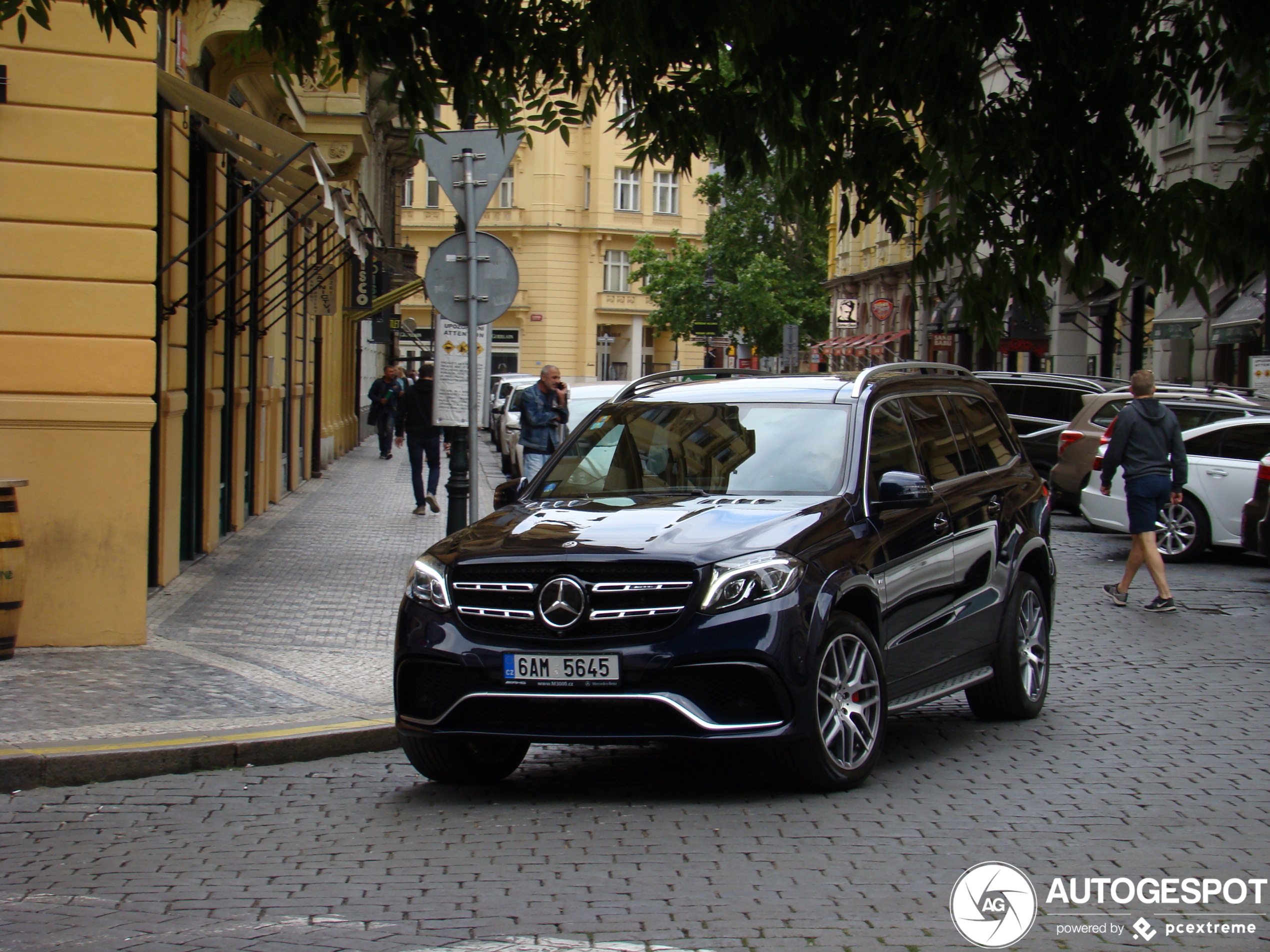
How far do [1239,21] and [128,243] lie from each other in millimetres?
6668

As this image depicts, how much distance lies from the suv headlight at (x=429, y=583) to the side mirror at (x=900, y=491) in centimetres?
189

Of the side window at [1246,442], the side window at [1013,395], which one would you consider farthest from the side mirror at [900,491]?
the side window at [1013,395]

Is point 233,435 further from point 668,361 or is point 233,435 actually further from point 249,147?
point 668,361

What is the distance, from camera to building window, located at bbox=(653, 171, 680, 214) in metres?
79.6

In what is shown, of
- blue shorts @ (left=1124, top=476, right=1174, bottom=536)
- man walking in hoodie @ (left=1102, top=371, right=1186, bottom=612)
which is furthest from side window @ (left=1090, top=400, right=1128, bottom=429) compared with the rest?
blue shorts @ (left=1124, top=476, right=1174, bottom=536)

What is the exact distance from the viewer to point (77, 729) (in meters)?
7.29

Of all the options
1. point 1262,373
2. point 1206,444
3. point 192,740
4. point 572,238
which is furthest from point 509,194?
point 192,740

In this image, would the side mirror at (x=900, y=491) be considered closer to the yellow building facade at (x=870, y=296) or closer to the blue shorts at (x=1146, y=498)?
the blue shorts at (x=1146, y=498)

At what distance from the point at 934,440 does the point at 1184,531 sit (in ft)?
30.8

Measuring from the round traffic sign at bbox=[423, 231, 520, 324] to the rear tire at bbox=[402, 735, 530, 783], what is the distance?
15.5ft

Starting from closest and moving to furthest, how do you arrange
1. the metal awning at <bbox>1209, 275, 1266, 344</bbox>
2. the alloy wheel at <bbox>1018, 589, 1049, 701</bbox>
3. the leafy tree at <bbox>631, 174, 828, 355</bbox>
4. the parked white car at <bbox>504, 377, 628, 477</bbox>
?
the alloy wheel at <bbox>1018, 589, 1049, 701</bbox> → the parked white car at <bbox>504, 377, 628, 477</bbox> → the metal awning at <bbox>1209, 275, 1266, 344</bbox> → the leafy tree at <bbox>631, 174, 828, 355</bbox>

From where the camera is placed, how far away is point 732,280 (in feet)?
210

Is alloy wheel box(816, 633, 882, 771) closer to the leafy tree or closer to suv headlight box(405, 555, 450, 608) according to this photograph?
suv headlight box(405, 555, 450, 608)

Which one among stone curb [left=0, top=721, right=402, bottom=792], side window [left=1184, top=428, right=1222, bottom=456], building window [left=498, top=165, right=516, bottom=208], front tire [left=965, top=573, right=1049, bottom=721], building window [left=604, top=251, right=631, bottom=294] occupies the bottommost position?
stone curb [left=0, top=721, right=402, bottom=792]
